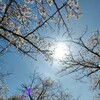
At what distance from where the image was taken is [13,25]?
7.44 metres

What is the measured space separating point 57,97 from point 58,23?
2434 centimetres

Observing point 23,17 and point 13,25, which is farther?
point 13,25

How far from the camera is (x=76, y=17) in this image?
5973mm

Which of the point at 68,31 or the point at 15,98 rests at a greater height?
the point at 15,98

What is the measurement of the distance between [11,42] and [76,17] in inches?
96.9

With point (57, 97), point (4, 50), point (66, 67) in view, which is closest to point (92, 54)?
point (66, 67)

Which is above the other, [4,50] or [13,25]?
[13,25]

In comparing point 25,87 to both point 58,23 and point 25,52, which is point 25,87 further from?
point 58,23

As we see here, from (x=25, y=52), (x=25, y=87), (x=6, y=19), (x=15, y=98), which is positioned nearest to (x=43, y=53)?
(x=25, y=52)

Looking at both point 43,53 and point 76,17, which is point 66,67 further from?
point 76,17

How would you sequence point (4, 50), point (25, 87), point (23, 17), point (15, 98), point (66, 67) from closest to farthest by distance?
point (23, 17) → point (4, 50) → point (66, 67) → point (25, 87) → point (15, 98)

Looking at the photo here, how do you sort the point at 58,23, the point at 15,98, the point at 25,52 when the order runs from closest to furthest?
the point at 58,23
the point at 25,52
the point at 15,98

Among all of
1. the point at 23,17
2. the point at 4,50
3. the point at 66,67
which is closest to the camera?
the point at 23,17

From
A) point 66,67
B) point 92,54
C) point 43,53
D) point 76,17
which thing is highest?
point 92,54
